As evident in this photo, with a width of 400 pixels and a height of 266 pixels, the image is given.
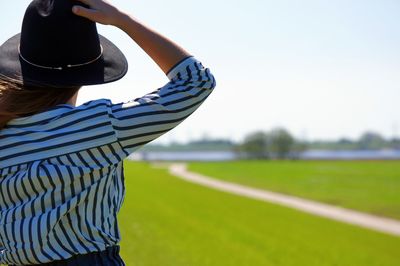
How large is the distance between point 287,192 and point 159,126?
3395 centimetres

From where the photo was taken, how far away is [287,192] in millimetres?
34781

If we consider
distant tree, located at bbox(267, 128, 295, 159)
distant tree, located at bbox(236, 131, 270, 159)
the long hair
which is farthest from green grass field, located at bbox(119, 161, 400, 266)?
distant tree, located at bbox(236, 131, 270, 159)

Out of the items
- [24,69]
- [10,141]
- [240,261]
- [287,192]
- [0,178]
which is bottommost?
[287,192]

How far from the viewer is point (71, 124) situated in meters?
1.45

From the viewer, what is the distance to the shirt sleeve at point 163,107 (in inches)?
56.8

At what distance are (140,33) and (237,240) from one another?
10.4 meters

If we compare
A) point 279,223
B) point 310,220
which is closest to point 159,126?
point 279,223

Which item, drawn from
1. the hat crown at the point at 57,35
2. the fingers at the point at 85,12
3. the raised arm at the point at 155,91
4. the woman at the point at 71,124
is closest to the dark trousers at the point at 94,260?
the woman at the point at 71,124

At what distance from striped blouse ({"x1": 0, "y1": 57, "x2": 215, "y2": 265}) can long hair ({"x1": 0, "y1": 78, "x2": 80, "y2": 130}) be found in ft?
0.09

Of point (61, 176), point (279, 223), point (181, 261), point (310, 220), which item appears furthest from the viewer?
point (310, 220)

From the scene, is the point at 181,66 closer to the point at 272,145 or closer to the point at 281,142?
the point at 281,142

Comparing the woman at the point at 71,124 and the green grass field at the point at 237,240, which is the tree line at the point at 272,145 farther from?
the woman at the point at 71,124

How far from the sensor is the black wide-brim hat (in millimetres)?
1449

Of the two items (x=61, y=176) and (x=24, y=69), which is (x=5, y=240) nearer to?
(x=61, y=176)
